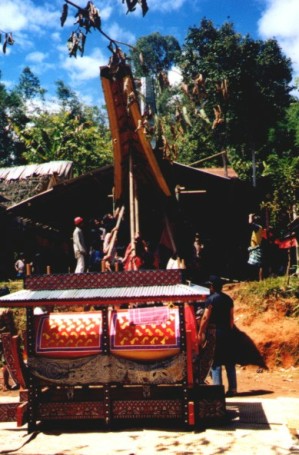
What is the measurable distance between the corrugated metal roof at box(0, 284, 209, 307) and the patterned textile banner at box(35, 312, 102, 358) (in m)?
0.29

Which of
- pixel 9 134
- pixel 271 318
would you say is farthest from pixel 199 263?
pixel 9 134

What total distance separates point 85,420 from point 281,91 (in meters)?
31.3

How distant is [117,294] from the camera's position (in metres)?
5.78

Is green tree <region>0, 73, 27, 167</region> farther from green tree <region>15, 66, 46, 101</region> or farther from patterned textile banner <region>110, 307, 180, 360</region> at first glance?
patterned textile banner <region>110, 307, 180, 360</region>

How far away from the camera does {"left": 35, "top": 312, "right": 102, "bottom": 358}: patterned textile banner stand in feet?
18.9

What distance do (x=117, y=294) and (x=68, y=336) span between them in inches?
32.5

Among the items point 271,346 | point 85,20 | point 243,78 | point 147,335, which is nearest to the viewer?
point 85,20

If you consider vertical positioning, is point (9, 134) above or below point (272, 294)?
above

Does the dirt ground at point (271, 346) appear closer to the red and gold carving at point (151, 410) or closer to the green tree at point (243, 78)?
the red and gold carving at point (151, 410)

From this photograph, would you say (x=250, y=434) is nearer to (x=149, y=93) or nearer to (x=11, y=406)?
(x=11, y=406)

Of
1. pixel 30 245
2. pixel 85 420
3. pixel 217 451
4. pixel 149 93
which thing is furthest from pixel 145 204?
pixel 217 451

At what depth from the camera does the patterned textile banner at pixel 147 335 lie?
18.6 feet

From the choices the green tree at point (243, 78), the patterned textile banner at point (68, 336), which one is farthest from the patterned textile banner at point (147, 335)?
the green tree at point (243, 78)

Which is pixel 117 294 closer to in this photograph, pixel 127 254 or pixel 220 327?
pixel 220 327
